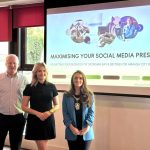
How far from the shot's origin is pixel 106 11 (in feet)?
12.9

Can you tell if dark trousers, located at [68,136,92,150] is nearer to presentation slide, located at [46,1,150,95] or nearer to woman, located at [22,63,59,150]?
woman, located at [22,63,59,150]

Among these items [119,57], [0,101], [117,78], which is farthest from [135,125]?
[0,101]

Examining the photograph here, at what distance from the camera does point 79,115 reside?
3.28m

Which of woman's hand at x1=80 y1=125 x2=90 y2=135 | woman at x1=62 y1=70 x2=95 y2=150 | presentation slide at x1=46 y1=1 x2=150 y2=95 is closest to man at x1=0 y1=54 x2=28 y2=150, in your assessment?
woman at x1=62 y1=70 x2=95 y2=150

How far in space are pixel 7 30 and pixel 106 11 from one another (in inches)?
78.6

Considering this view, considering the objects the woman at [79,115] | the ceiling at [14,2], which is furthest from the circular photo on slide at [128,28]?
the ceiling at [14,2]

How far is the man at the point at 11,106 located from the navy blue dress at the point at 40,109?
18 centimetres

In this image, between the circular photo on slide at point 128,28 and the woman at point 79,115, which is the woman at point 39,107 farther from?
the circular photo on slide at point 128,28

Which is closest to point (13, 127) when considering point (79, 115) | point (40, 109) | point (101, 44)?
point (40, 109)

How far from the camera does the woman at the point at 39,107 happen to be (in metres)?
3.38

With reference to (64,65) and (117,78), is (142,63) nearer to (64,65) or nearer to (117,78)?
(117,78)

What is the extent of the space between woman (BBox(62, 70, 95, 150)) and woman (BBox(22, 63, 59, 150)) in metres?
0.21

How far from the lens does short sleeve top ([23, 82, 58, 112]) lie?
133 inches

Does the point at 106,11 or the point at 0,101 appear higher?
the point at 106,11
